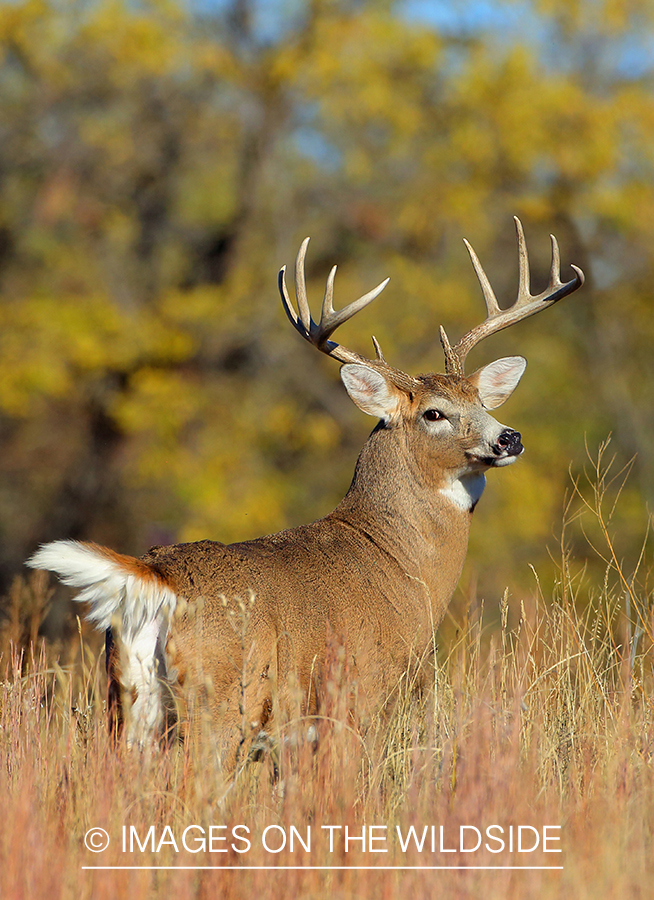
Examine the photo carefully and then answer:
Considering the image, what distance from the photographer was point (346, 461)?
18.1 m

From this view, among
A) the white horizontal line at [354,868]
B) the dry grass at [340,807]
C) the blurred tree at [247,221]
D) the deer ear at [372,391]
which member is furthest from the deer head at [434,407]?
the blurred tree at [247,221]

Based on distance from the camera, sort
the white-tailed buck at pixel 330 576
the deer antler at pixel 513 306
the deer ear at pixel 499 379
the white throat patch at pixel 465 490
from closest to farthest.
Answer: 1. the white-tailed buck at pixel 330 576
2. the white throat patch at pixel 465 490
3. the deer antler at pixel 513 306
4. the deer ear at pixel 499 379

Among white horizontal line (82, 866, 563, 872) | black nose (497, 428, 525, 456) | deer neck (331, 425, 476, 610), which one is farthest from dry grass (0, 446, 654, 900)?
black nose (497, 428, 525, 456)

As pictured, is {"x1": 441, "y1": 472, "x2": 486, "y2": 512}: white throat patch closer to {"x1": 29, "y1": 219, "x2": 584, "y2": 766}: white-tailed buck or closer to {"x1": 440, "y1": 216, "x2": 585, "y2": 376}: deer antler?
{"x1": 29, "y1": 219, "x2": 584, "y2": 766}: white-tailed buck

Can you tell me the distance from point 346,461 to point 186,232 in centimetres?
474

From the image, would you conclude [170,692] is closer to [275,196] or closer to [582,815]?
[582,815]

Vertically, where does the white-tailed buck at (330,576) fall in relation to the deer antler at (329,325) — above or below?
below

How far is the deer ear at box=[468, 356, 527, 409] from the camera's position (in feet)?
19.7

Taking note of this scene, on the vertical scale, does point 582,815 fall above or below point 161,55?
below

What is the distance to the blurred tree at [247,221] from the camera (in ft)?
54.3

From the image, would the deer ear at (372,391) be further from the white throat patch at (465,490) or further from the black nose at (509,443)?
the black nose at (509,443)

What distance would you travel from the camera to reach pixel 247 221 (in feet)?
59.5

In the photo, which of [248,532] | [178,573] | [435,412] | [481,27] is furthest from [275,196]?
[178,573]

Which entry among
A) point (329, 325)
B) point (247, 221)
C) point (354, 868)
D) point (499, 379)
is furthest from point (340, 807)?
point (247, 221)
